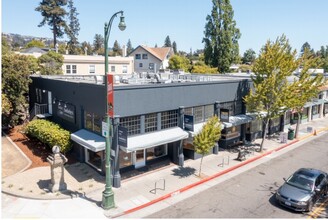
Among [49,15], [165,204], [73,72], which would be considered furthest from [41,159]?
[49,15]

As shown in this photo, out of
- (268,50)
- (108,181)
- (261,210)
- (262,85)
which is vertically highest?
(268,50)

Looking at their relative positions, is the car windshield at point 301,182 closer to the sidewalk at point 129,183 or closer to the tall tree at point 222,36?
the sidewalk at point 129,183

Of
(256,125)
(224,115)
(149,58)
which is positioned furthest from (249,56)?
(224,115)

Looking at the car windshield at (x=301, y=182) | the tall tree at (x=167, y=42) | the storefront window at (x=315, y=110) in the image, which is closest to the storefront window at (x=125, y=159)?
the car windshield at (x=301, y=182)

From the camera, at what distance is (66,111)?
22578 millimetres

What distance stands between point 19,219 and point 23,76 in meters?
16.4

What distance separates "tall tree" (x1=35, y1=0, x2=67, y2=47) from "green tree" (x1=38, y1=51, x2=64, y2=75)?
30.5 meters

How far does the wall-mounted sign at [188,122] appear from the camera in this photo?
2097 cm

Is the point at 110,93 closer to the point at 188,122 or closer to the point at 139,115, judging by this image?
Answer: the point at 139,115

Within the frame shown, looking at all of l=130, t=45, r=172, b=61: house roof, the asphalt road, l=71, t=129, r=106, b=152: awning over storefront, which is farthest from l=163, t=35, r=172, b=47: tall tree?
l=71, t=129, r=106, b=152: awning over storefront

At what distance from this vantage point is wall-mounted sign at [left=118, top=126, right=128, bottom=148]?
16.9 m

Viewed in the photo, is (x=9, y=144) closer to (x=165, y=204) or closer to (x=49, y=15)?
(x=165, y=204)

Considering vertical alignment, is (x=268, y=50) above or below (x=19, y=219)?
above

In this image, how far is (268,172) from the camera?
69.3 feet
